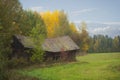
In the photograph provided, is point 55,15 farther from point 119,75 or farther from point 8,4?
point 119,75

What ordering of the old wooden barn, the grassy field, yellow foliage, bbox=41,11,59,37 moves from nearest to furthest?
the grassy field, the old wooden barn, yellow foliage, bbox=41,11,59,37

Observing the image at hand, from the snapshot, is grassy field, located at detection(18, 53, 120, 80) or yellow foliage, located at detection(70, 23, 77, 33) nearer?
grassy field, located at detection(18, 53, 120, 80)

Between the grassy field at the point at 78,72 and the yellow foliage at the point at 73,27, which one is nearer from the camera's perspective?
the grassy field at the point at 78,72

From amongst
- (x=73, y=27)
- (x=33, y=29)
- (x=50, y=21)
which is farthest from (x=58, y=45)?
(x=73, y=27)

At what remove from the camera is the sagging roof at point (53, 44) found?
53416 millimetres

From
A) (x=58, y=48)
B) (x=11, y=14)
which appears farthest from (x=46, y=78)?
(x=58, y=48)

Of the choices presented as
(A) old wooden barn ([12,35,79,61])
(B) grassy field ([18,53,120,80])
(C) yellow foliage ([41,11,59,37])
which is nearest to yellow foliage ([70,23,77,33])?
(C) yellow foliage ([41,11,59,37])

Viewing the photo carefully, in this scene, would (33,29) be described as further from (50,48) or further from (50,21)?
(50,21)

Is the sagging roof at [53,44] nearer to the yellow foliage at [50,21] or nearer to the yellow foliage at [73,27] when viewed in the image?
the yellow foliage at [50,21]

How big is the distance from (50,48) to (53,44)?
2.81 metres

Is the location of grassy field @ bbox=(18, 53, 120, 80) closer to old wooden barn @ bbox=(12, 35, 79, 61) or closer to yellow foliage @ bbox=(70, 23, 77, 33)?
old wooden barn @ bbox=(12, 35, 79, 61)

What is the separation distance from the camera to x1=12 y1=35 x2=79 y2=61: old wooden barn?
173 ft

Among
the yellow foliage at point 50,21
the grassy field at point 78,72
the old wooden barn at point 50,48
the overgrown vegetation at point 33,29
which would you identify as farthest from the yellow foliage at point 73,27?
the grassy field at point 78,72

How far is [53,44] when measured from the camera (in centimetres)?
6059
